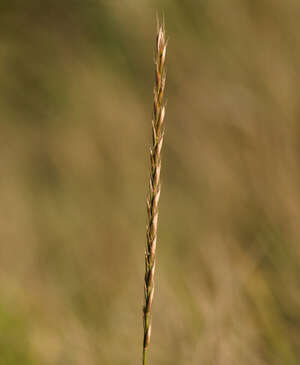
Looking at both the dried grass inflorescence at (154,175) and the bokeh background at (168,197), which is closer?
the dried grass inflorescence at (154,175)

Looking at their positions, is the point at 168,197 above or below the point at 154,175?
below

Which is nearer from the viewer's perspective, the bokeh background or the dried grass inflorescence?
the dried grass inflorescence

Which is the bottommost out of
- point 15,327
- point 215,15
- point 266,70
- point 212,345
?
point 15,327

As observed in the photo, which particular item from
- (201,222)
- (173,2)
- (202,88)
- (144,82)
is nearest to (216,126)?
(202,88)

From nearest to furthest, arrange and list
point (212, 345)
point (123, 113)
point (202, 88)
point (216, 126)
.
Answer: point (212, 345) → point (216, 126) → point (202, 88) → point (123, 113)

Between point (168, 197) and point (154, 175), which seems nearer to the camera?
point (154, 175)

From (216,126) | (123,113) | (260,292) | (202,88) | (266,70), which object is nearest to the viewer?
(260,292)

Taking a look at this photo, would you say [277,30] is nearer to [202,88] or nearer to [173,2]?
[202,88]

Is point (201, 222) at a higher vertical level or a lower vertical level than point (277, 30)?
lower
